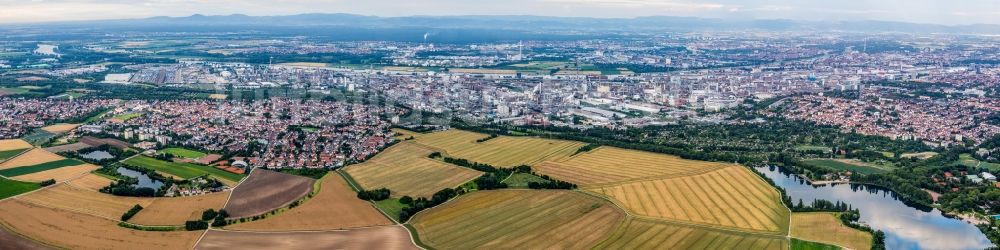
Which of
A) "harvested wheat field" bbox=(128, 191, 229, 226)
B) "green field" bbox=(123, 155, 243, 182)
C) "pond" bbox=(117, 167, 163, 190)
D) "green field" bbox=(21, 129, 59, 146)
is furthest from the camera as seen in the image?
"green field" bbox=(21, 129, 59, 146)

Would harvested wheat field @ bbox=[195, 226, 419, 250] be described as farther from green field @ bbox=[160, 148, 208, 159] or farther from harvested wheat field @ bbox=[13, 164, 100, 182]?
green field @ bbox=[160, 148, 208, 159]

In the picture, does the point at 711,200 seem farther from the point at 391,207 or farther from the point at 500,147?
the point at 500,147

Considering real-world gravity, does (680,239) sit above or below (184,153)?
below

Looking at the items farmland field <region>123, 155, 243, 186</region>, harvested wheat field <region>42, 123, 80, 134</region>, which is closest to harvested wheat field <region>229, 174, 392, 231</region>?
farmland field <region>123, 155, 243, 186</region>

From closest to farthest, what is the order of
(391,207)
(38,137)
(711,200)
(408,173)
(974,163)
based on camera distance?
(391,207)
(711,200)
(408,173)
(974,163)
(38,137)

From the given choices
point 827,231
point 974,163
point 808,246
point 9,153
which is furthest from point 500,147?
point 9,153

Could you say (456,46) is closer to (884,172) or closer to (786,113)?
(786,113)
